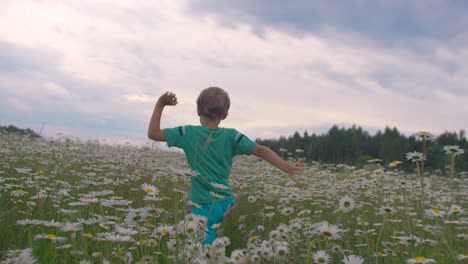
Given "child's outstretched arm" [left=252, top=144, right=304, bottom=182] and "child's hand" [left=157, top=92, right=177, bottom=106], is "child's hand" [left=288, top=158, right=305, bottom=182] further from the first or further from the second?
"child's hand" [left=157, top=92, right=177, bottom=106]

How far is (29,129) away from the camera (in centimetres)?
1370

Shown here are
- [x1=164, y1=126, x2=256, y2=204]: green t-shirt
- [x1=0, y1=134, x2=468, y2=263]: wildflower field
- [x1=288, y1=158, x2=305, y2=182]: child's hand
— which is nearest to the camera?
[x1=0, y1=134, x2=468, y2=263]: wildflower field

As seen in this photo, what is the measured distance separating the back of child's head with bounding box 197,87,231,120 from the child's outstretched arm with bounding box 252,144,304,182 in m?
0.48

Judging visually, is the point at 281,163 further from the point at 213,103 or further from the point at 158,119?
the point at 158,119

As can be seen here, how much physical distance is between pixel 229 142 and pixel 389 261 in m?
1.78

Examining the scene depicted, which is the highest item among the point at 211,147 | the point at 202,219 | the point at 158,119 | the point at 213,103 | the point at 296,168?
the point at 213,103

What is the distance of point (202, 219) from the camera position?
280cm

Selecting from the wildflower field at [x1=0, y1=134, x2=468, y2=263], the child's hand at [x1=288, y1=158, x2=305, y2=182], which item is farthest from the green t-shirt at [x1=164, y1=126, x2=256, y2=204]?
the child's hand at [x1=288, y1=158, x2=305, y2=182]

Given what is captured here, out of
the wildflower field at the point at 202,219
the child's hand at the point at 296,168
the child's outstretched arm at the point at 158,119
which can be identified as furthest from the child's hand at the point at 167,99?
the child's hand at the point at 296,168

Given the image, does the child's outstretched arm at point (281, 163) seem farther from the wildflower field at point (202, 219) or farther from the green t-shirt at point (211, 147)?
the wildflower field at point (202, 219)

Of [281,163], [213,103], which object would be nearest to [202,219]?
[281,163]

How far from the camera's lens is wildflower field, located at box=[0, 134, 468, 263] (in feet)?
8.21

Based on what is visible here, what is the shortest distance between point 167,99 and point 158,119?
214 mm

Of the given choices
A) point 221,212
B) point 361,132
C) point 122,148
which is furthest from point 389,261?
point 361,132
